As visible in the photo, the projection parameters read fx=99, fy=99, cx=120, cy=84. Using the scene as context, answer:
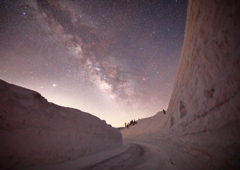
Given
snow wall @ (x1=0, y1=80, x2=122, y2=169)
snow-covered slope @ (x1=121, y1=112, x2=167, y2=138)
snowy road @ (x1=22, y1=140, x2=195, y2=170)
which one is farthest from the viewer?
snow-covered slope @ (x1=121, y1=112, x2=167, y2=138)

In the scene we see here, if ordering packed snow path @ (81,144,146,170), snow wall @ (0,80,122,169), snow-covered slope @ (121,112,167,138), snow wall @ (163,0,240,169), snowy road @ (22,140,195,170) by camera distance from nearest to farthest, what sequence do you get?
snow wall @ (163,0,240,169)
snow wall @ (0,80,122,169)
snowy road @ (22,140,195,170)
packed snow path @ (81,144,146,170)
snow-covered slope @ (121,112,167,138)

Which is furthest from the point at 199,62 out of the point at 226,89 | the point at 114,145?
the point at 114,145

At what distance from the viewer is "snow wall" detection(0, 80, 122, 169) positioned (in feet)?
10.6

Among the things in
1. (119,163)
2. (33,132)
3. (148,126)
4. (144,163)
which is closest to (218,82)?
(144,163)

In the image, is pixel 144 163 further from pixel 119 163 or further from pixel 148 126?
pixel 148 126

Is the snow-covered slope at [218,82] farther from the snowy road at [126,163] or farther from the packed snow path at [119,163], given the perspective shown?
the packed snow path at [119,163]

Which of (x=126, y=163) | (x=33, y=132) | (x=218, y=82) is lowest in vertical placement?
(x=126, y=163)

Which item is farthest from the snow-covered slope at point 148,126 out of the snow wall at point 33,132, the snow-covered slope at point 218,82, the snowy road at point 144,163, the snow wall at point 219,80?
the snow wall at point 219,80

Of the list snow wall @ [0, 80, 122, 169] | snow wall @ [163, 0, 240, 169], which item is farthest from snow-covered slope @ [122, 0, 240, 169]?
snow wall @ [0, 80, 122, 169]

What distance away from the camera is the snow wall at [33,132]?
3218mm

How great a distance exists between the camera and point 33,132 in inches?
151

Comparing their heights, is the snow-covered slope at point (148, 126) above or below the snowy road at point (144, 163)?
above

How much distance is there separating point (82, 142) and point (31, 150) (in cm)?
268

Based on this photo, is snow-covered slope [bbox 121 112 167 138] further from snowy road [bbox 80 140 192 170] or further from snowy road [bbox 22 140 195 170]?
snowy road [bbox 22 140 195 170]
